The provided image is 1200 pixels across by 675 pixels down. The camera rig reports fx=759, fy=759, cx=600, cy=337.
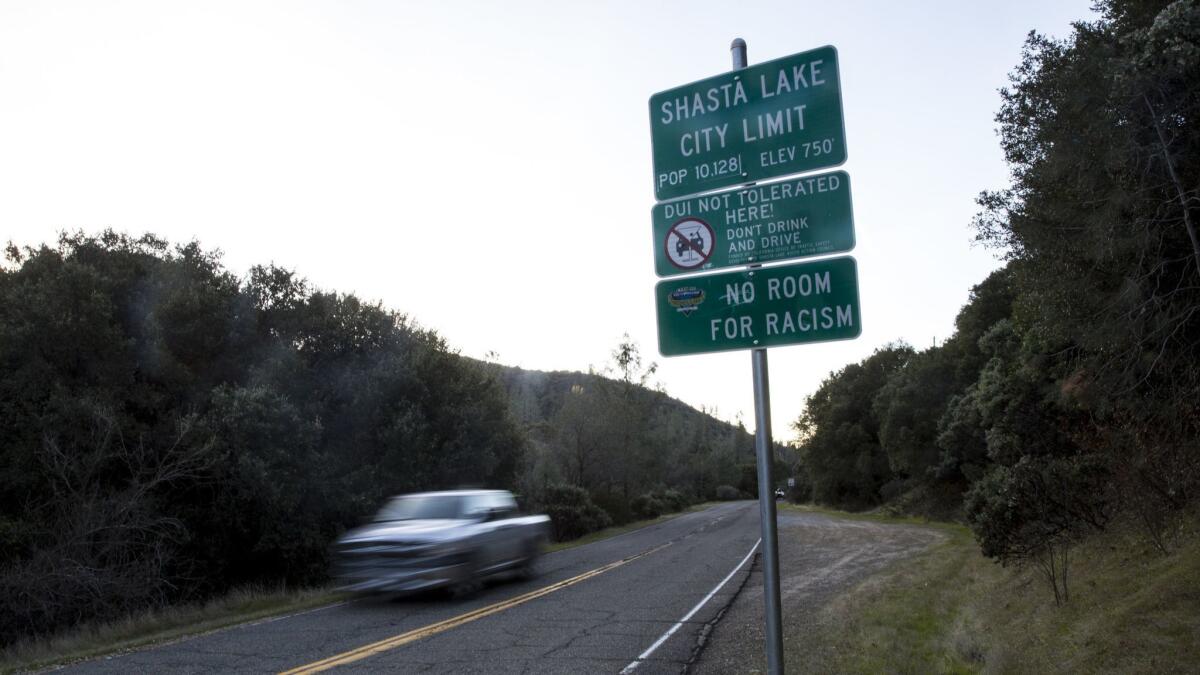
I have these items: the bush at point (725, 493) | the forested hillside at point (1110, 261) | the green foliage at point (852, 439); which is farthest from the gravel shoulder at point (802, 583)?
the bush at point (725, 493)

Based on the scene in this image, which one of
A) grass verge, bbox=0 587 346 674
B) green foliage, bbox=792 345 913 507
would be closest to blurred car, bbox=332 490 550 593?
grass verge, bbox=0 587 346 674

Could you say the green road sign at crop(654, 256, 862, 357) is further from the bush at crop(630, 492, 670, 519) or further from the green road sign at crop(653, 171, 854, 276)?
the bush at crop(630, 492, 670, 519)

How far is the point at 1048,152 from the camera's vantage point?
11484mm

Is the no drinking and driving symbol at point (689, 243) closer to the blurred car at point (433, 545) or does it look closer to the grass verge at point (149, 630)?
the grass verge at point (149, 630)

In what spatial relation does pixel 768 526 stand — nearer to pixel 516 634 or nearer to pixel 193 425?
pixel 516 634

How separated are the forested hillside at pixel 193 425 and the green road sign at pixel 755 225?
51.2 ft

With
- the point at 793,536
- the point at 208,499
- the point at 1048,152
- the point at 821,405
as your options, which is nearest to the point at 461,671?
the point at 1048,152

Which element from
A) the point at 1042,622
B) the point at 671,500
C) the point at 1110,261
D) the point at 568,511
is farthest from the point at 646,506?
the point at 1042,622

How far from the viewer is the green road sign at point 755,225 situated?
362 cm

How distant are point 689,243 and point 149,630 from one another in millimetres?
10604

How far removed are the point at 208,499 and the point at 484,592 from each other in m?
10.3

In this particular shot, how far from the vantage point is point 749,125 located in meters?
3.85

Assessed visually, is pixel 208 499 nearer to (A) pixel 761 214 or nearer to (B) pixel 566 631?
(B) pixel 566 631

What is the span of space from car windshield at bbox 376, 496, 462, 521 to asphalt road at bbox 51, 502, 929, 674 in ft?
4.51
